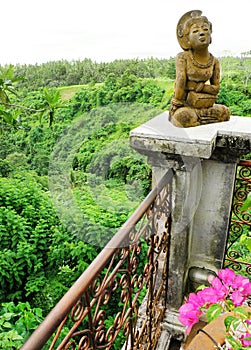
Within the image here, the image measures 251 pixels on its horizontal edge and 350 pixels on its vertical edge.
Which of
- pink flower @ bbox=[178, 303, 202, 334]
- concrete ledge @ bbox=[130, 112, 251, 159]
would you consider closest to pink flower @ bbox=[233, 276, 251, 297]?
pink flower @ bbox=[178, 303, 202, 334]

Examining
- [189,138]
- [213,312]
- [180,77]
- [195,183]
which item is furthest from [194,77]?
[213,312]

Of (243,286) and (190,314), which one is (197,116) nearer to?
(243,286)

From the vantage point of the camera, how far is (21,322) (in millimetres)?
2373

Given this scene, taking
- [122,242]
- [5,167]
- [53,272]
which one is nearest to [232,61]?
[5,167]

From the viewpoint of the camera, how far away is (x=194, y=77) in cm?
185

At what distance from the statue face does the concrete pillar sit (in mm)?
444

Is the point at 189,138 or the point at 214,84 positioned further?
the point at 214,84

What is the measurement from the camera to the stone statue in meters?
1.78

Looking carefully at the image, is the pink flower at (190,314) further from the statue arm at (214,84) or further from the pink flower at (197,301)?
the statue arm at (214,84)

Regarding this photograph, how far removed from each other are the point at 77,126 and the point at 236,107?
21.6 feet

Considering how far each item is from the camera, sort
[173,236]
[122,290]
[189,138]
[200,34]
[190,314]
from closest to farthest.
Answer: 1. [190,314]
2. [122,290]
3. [189,138]
4. [200,34]
5. [173,236]

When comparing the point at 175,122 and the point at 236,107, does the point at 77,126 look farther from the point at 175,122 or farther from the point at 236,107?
the point at 236,107

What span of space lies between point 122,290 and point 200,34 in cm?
134

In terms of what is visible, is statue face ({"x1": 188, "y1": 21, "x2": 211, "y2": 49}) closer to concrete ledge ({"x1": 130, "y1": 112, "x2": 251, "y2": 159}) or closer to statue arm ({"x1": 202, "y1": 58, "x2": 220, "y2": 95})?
statue arm ({"x1": 202, "y1": 58, "x2": 220, "y2": 95})
